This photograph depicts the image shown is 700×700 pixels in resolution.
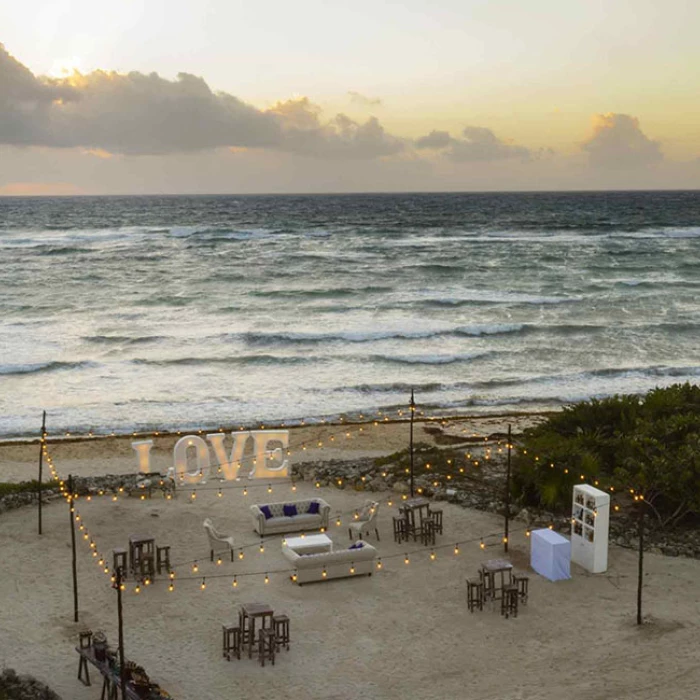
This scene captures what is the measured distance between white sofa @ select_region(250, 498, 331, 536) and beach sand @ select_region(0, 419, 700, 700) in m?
0.29

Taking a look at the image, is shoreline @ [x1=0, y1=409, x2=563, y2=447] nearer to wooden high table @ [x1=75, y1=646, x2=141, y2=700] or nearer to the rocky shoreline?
the rocky shoreline

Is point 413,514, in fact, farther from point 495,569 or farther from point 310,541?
point 495,569

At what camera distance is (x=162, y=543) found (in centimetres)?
1766

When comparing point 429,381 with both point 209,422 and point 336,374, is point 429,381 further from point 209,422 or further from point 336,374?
point 209,422

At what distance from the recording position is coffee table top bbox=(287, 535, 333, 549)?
16453 mm

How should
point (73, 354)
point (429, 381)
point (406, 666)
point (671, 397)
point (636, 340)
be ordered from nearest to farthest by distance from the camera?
point (406, 666), point (671, 397), point (429, 381), point (73, 354), point (636, 340)

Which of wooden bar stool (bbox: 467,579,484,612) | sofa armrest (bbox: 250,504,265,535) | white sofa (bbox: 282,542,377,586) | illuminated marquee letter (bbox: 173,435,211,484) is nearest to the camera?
wooden bar stool (bbox: 467,579,484,612)

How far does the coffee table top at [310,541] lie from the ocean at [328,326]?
40.6 feet

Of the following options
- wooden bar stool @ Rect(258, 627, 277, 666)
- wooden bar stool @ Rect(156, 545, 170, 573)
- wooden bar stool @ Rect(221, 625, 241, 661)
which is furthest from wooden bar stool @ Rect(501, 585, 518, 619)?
wooden bar stool @ Rect(156, 545, 170, 573)

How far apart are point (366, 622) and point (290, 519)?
4.21 metres

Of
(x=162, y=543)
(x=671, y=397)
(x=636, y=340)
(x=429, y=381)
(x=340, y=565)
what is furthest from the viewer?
(x=636, y=340)

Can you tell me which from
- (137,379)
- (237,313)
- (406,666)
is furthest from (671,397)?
(237,313)

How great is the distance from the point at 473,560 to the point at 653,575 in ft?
10.4

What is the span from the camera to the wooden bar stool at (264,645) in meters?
13.0
